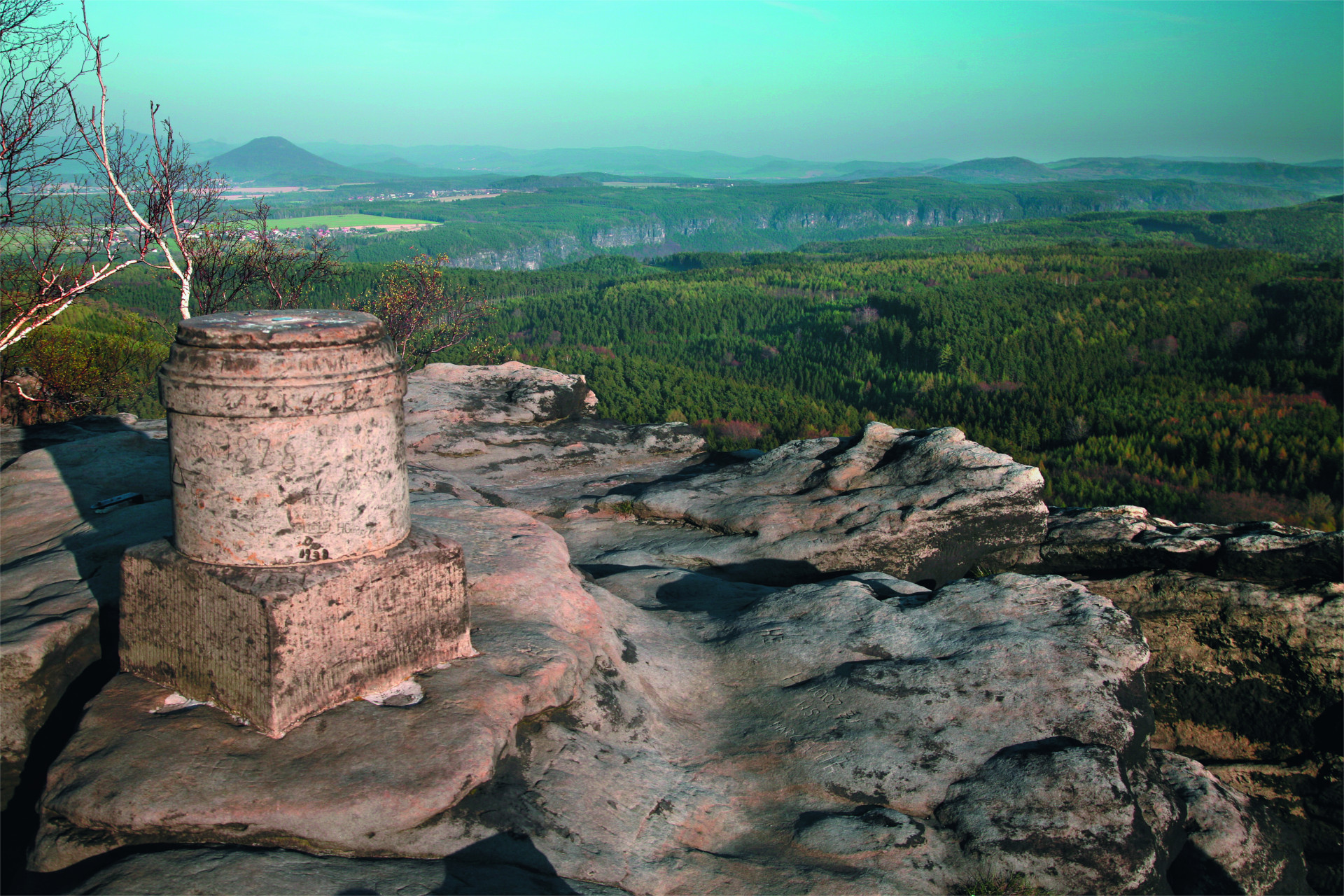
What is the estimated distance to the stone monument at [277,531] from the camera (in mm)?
5859

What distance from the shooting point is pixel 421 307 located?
117 ft

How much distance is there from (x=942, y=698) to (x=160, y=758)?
639cm

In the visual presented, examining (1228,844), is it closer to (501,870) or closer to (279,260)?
(501,870)

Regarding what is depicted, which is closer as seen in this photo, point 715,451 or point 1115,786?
point 1115,786

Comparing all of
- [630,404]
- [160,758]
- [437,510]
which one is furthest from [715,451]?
[630,404]

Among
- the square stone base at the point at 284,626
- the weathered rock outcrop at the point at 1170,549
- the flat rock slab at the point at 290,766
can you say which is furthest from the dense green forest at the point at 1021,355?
the flat rock slab at the point at 290,766

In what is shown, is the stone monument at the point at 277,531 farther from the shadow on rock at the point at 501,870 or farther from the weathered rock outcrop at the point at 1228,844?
the weathered rock outcrop at the point at 1228,844

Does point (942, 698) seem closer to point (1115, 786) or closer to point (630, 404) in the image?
point (1115, 786)

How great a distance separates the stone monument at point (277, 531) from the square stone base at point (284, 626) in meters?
0.01

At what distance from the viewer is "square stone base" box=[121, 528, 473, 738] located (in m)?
5.88

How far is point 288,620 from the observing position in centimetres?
588

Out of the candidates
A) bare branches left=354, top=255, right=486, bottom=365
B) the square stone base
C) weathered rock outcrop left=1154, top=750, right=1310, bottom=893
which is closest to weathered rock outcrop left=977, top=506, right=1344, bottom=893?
weathered rock outcrop left=1154, top=750, right=1310, bottom=893

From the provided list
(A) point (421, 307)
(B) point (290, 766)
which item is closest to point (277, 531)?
(B) point (290, 766)

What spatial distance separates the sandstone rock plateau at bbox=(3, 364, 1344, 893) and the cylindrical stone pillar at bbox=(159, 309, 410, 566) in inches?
52.7
